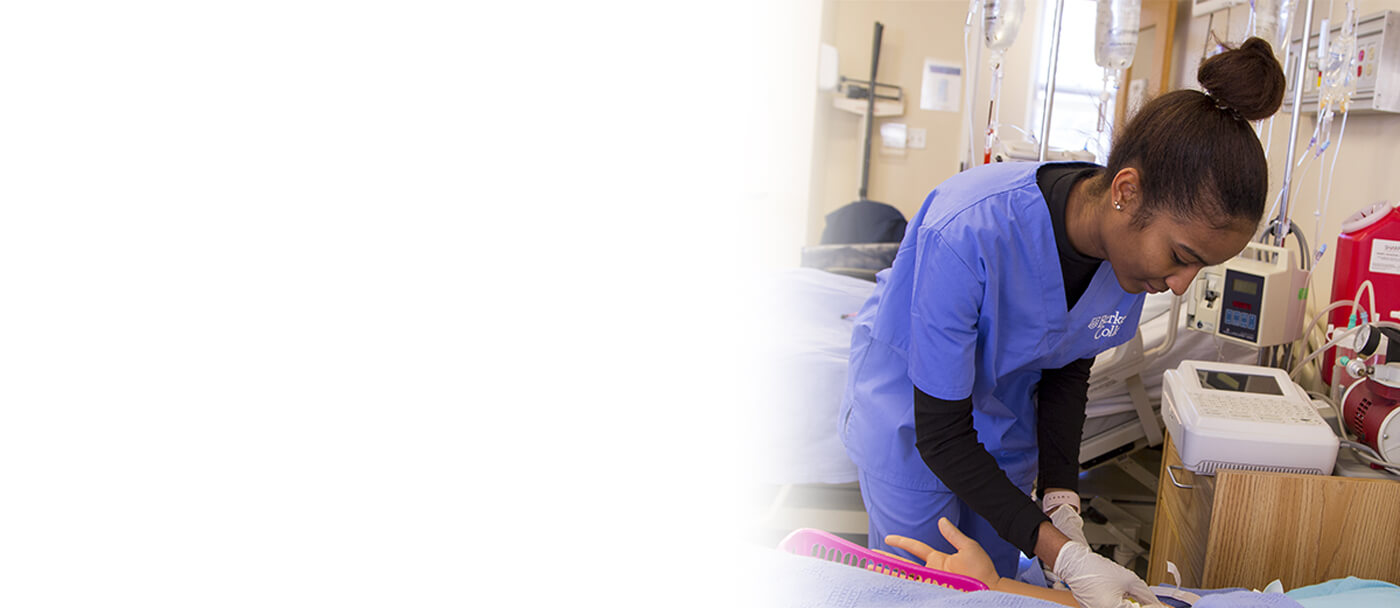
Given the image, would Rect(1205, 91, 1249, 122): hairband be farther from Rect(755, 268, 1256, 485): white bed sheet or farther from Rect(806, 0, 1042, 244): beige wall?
Rect(806, 0, 1042, 244): beige wall

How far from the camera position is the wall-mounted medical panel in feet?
5.35

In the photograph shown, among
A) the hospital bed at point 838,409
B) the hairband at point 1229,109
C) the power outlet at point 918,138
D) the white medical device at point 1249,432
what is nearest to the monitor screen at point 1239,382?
the white medical device at point 1249,432

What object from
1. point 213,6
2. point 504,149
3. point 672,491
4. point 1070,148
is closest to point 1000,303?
point 672,491

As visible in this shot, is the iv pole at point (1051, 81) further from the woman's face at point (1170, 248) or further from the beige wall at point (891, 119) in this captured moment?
the beige wall at point (891, 119)

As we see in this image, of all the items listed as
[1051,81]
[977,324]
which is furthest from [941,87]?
[977,324]

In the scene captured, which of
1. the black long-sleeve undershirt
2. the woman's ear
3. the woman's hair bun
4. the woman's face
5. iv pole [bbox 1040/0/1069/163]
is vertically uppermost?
iv pole [bbox 1040/0/1069/163]

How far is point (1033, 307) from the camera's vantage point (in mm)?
1043

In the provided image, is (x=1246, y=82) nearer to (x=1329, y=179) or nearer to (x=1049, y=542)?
(x=1049, y=542)

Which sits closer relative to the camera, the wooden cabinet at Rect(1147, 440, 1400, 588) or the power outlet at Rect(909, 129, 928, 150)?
the wooden cabinet at Rect(1147, 440, 1400, 588)

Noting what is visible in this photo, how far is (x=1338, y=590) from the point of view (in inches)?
39.8

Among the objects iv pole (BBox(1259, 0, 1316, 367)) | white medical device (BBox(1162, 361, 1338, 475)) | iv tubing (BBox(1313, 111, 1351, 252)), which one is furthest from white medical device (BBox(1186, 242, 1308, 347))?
iv tubing (BBox(1313, 111, 1351, 252))

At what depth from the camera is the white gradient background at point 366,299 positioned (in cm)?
71

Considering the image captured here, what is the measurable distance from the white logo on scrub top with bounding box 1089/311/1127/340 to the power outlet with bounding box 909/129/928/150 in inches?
144

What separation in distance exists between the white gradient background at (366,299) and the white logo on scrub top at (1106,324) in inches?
18.3
